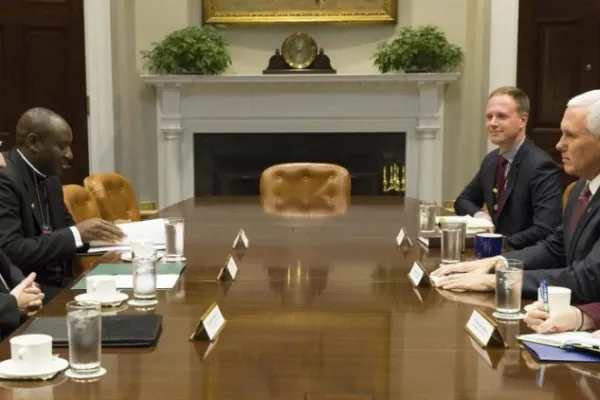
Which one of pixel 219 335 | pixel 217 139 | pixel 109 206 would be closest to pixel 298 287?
pixel 219 335

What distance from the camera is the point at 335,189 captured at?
4242mm

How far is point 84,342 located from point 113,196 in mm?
2704

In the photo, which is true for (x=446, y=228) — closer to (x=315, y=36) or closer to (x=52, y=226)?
(x=52, y=226)

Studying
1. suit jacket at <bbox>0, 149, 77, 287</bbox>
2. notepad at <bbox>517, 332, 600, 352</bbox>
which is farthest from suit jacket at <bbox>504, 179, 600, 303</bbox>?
suit jacket at <bbox>0, 149, 77, 287</bbox>

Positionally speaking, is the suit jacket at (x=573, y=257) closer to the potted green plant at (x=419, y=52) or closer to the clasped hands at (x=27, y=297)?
the clasped hands at (x=27, y=297)

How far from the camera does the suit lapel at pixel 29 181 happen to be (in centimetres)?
288

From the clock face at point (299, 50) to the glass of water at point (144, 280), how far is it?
3988 millimetres

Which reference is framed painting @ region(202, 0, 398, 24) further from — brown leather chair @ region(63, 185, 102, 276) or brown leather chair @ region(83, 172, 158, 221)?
brown leather chair @ region(63, 185, 102, 276)

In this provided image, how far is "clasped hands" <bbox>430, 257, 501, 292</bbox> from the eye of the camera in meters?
1.93

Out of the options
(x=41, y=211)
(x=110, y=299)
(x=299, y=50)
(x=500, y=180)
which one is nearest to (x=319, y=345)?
(x=110, y=299)

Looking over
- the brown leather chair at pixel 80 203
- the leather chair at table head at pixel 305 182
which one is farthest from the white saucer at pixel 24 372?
the leather chair at table head at pixel 305 182

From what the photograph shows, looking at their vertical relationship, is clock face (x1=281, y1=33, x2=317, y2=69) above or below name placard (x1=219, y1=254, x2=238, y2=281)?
above

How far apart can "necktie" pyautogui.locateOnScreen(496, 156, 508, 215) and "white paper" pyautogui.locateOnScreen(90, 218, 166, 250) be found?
140 cm

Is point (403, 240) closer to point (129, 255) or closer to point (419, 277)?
point (419, 277)
